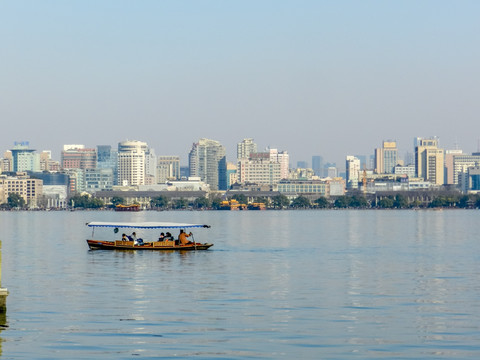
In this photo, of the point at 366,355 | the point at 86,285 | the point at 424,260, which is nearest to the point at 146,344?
the point at 366,355

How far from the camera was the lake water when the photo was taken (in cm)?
3606

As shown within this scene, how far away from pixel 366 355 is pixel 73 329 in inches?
443

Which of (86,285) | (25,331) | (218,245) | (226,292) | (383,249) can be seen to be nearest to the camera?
(25,331)

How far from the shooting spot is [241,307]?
46438 millimetres

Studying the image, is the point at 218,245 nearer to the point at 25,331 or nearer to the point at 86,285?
the point at 86,285

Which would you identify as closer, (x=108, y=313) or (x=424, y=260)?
(x=108, y=313)

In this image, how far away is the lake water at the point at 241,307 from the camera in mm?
36062

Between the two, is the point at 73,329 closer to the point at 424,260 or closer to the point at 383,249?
the point at 424,260

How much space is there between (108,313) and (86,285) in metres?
13.1

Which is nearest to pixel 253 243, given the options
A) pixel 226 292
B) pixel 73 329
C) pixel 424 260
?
pixel 424 260

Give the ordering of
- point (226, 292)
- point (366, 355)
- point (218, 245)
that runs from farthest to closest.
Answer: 1. point (218, 245)
2. point (226, 292)
3. point (366, 355)

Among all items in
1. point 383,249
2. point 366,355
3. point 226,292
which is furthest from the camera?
point 383,249

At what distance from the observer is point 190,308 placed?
4612 cm

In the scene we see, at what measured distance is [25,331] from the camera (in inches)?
1535
